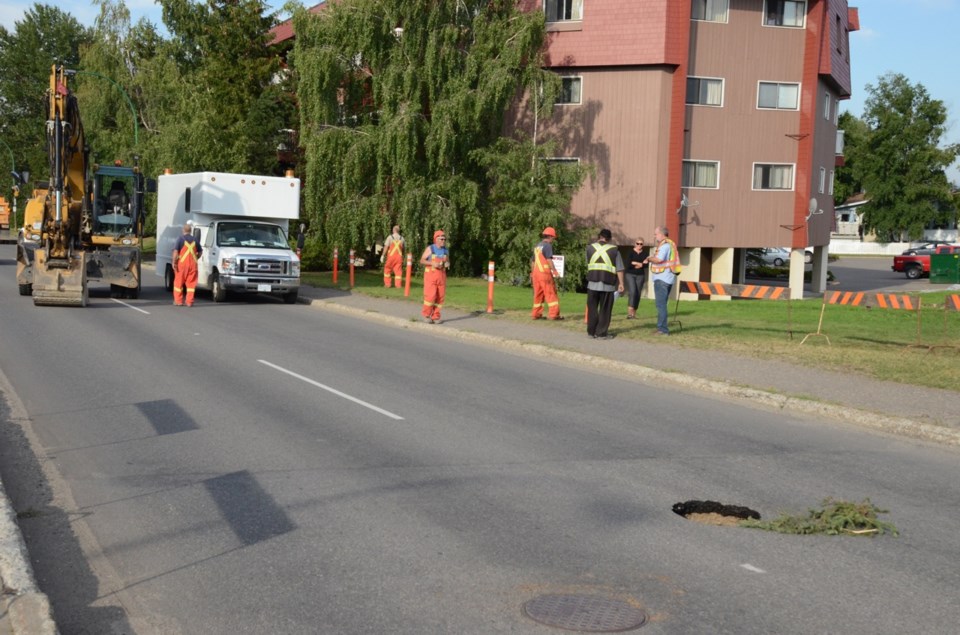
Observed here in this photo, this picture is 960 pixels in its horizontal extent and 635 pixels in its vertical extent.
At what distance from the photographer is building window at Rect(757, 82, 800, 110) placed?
36688 millimetres

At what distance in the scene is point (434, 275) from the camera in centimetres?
1975

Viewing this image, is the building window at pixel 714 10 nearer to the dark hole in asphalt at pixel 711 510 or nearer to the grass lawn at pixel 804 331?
the grass lawn at pixel 804 331

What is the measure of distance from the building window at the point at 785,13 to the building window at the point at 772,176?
5.04 meters

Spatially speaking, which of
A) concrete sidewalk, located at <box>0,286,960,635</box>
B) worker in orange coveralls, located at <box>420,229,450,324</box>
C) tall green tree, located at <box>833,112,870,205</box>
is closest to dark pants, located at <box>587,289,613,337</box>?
concrete sidewalk, located at <box>0,286,960,635</box>

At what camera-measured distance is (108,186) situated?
25344mm

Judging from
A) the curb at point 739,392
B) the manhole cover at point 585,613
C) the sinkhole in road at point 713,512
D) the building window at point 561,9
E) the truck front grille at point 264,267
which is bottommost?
the manhole cover at point 585,613

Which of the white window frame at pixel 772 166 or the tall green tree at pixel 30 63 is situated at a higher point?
the tall green tree at pixel 30 63

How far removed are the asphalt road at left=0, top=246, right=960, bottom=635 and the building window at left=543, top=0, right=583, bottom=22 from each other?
2514cm

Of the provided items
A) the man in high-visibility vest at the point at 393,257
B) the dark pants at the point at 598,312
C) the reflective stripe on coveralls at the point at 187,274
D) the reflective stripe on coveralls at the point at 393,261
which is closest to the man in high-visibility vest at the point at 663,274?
the dark pants at the point at 598,312

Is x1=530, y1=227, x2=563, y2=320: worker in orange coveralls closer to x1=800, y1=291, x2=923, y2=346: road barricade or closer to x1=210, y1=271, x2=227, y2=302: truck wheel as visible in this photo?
x1=800, y1=291, x2=923, y2=346: road barricade

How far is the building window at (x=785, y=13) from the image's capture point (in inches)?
1433

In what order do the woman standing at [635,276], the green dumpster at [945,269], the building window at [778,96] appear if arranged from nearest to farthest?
the woman standing at [635,276] → the building window at [778,96] → the green dumpster at [945,269]

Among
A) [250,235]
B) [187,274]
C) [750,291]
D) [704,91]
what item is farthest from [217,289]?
[704,91]

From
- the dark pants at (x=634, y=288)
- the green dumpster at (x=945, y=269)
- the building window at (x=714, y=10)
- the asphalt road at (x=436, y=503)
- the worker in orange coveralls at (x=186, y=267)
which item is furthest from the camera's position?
the green dumpster at (x=945, y=269)
